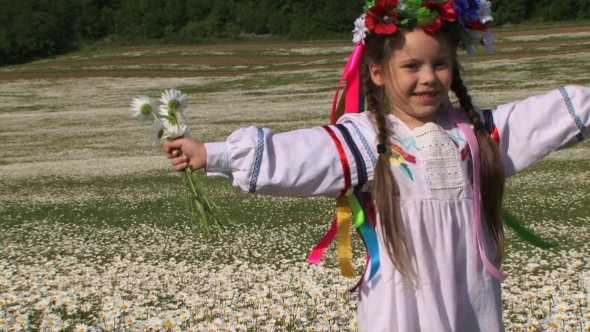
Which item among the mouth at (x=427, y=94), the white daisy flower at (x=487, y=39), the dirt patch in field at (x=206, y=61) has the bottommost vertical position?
the dirt patch in field at (x=206, y=61)

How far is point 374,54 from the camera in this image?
120 inches

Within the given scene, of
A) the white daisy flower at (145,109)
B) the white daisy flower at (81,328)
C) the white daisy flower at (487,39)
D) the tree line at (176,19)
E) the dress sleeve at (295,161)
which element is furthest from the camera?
the tree line at (176,19)

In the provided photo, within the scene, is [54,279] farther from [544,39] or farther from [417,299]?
[544,39]

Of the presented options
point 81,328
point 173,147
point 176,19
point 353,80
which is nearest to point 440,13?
point 353,80

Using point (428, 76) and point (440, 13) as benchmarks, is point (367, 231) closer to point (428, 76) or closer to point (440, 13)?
point (428, 76)

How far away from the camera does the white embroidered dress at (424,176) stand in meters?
2.75

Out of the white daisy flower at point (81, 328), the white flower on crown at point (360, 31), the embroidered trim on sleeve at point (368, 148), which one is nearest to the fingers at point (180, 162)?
the embroidered trim on sleeve at point (368, 148)

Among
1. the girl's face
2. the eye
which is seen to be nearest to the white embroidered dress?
the girl's face

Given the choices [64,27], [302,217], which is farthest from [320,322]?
[64,27]

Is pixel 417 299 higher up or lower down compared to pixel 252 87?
higher up

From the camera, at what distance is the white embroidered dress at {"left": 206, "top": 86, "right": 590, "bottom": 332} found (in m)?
2.75

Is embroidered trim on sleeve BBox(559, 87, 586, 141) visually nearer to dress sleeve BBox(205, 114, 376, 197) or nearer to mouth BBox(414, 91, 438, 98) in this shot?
mouth BBox(414, 91, 438, 98)

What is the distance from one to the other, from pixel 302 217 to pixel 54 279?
2.99m

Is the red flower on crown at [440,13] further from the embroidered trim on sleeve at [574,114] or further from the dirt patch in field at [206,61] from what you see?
the dirt patch in field at [206,61]
